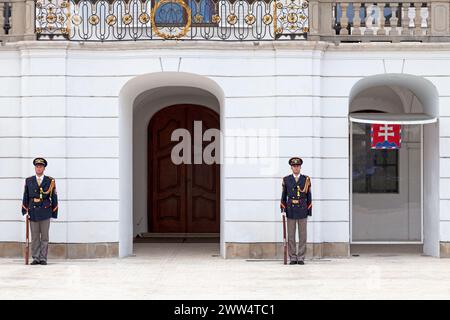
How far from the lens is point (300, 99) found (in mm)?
19094

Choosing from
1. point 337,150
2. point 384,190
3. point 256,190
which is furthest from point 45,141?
point 384,190

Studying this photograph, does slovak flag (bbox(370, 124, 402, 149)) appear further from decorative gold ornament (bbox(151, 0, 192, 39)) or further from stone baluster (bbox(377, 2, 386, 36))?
decorative gold ornament (bbox(151, 0, 192, 39))

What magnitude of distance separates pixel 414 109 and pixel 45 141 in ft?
28.4

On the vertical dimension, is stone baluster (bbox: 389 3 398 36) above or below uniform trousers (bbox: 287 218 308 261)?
above

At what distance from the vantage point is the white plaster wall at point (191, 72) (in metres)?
19.0

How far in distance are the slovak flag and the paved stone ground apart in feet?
7.03

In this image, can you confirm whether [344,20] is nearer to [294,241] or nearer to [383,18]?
[383,18]

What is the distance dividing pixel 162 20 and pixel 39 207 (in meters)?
4.12

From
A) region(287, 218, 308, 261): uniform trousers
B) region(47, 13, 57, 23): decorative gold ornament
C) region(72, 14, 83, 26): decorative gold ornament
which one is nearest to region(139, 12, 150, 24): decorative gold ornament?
region(72, 14, 83, 26): decorative gold ornament

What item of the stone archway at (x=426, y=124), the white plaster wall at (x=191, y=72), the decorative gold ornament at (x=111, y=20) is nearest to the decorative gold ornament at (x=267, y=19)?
the white plaster wall at (x=191, y=72)

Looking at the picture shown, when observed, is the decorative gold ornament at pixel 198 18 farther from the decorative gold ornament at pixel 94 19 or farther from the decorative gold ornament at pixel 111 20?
the decorative gold ornament at pixel 94 19

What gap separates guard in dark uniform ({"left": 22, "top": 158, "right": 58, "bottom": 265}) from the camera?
18391mm

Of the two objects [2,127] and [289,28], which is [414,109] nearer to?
[289,28]

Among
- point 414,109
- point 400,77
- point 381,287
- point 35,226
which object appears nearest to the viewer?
point 381,287
